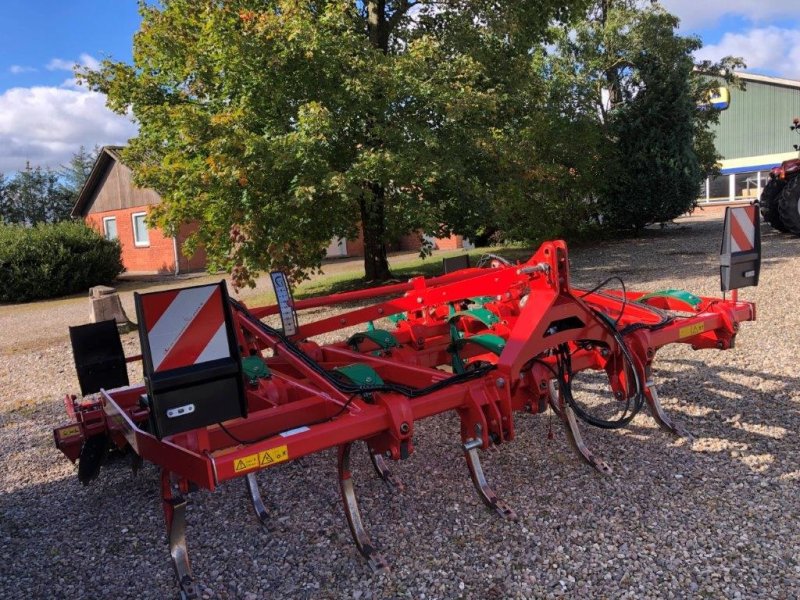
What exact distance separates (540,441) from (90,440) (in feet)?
9.08

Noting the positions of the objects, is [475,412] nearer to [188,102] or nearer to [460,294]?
[460,294]

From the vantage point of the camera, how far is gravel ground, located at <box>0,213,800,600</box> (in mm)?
2980

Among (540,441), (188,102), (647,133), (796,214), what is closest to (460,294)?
(540,441)

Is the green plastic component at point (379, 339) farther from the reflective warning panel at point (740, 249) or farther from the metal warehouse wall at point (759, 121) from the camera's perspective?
the metal warehouse wall at point (759, 121)

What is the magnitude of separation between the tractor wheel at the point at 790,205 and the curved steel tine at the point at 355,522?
13941 millimetres

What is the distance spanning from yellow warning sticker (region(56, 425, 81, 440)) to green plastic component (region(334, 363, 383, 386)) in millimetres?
1561

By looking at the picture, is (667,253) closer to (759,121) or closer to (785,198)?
(785,198)

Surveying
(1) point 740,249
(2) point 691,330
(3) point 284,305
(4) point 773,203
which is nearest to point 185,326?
(3) point 284,305

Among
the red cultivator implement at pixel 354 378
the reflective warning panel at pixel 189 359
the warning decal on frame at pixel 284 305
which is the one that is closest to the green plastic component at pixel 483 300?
the red cultivator implement at pixel 354 378

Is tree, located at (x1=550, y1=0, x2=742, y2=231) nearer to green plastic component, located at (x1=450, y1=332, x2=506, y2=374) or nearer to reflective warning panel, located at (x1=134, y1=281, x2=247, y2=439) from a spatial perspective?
green plastic component, located at (x1=450, y1=332, x2=506, y2=374)

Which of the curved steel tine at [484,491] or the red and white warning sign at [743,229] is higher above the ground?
the red and white warning sign at [743,229]

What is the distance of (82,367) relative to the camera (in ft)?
13.4

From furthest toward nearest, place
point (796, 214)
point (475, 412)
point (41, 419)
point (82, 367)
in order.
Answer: point (796, 214) → point (41, 419) → point (82, 367) → point (475, 412)

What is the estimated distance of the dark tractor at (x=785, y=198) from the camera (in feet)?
46.6
